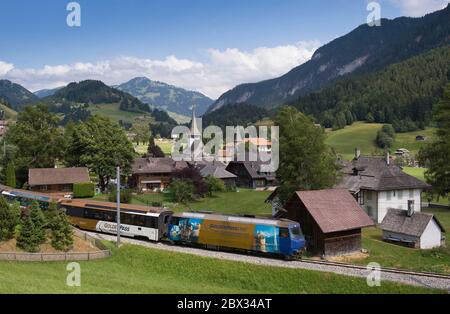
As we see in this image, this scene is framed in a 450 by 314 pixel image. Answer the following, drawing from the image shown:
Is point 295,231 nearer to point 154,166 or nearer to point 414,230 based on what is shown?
point 414,230

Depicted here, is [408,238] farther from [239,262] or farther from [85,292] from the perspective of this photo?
[85,292]

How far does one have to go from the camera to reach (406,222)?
43.8 meters

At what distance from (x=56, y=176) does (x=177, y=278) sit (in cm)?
4770

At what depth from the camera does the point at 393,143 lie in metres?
176

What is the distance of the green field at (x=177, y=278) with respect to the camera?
24500 millimetres

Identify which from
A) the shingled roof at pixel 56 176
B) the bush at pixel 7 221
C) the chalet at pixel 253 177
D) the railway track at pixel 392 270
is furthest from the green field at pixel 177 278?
the chalet at pixel 253 177

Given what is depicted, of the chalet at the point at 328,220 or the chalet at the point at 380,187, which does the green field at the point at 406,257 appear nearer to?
the chalet at the point at 328,220

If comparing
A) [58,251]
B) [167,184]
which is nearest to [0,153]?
[167,184]

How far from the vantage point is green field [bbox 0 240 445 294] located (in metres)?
24.5

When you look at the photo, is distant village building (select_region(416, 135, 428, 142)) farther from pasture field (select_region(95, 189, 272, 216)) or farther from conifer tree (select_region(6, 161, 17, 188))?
conifer tree (select_region(6, 161, 17, 188))

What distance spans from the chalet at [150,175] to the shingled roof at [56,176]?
1171cm

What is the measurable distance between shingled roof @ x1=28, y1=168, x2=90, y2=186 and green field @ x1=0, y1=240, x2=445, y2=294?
4047cm

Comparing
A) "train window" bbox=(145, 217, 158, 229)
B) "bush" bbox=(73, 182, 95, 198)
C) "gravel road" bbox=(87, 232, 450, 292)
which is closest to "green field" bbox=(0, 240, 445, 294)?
"gravel road" bbox=(87, 232, 450, 292)

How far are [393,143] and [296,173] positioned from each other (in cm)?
14077
